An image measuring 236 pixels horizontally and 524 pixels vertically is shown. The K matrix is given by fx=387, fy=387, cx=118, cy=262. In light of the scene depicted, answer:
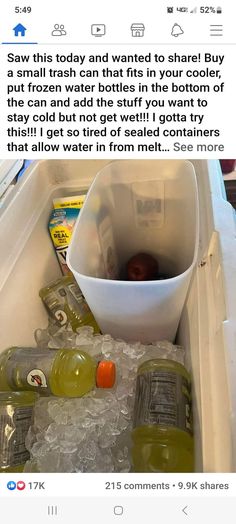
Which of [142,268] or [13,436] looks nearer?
[13,436]

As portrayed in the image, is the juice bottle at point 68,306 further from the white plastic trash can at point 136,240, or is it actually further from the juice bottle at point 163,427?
the juice bottle at point 163,427

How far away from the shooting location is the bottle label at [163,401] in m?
0.59

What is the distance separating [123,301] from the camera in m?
0.69

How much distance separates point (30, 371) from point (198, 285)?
350mm

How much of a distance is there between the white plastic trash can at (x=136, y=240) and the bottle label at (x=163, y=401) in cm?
13

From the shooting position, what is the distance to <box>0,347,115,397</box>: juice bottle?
71 centimetres

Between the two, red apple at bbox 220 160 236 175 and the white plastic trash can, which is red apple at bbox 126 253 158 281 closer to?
the white plastic trash can
